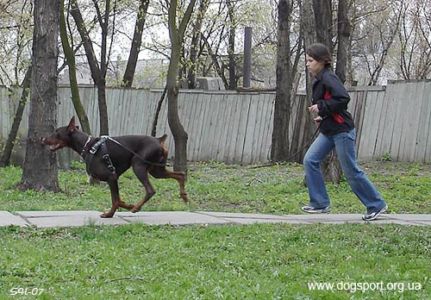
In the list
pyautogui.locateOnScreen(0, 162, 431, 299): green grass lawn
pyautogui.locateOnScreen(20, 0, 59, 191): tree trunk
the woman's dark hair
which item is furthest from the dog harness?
pyautogui.locateOnScreen(20, 0, 59, 191): tree trunk

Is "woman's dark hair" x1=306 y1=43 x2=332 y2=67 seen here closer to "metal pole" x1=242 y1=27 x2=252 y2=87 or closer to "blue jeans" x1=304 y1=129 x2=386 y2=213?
"blue jeans" x1=304 y1=129 x2=386 y2=213

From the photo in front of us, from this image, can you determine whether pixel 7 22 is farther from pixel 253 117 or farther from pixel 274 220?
pixel 274 220

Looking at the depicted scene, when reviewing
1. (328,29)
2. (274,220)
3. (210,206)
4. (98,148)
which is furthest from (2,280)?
(328,29)

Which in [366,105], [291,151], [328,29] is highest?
[328,29]

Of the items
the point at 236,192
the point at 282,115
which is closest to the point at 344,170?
the point at 236,192

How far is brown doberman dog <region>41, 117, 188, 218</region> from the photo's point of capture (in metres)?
8.58

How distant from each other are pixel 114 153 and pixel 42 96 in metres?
3.65

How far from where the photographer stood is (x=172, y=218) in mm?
8641

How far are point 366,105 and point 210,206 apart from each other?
9.56 meters

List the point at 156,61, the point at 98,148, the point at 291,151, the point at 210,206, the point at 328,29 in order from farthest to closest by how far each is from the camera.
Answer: the point at 156,61
the point at 291,151
the point at 328,29
the point at 210,206
the point at 98,148

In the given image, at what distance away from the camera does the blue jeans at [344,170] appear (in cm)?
834

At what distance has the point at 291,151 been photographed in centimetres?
2039

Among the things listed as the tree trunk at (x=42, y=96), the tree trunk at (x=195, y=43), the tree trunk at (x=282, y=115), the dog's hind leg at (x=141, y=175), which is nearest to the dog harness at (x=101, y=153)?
the dog's hind leg at (x=141, y=175)

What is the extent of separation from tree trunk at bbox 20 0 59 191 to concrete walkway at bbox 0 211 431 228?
2937 mm
